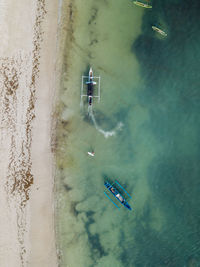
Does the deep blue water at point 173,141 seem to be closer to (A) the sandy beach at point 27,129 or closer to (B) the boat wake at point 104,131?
Answer: (B) the boat wake at point 104,131

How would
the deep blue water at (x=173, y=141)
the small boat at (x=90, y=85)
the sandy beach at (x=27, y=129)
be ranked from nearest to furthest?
the sandy beach at (x=27, y=129) < the small boat at (x=90, y=85) < the deep blue water at (x=173, y=141)

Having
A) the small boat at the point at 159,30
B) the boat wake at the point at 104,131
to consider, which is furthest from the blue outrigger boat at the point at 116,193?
the small boat at the point at 159,30

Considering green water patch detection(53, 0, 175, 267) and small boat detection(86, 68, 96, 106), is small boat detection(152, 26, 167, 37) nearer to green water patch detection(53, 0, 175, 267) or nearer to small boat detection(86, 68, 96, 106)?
green water patch detection(53, 0, 175, 267)

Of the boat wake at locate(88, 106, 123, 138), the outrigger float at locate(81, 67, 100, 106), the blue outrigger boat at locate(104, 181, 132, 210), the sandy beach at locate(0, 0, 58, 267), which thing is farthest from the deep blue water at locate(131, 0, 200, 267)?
the sandy beach at locate(0, 0, 58, 267)

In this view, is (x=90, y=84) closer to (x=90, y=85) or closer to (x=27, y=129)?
(x=90, y=85)

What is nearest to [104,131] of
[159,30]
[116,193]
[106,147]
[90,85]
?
[106,147]

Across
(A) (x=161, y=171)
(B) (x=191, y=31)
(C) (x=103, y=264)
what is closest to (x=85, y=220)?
(C) (x=103, y=264)
